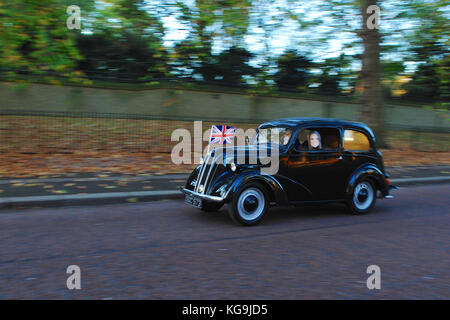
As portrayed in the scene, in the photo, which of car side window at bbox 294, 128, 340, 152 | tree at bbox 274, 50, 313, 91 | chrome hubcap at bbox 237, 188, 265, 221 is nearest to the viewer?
chrome hubcap at bbox 237, 188, 265, 221

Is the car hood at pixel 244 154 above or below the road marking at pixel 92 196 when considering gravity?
above

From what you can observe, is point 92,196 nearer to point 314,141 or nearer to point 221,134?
point 221,134

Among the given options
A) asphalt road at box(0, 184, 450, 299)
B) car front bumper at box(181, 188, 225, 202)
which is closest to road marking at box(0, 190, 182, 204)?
asphalt road at box(0, 184, 450, 299)

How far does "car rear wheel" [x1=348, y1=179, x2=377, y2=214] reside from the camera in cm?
674

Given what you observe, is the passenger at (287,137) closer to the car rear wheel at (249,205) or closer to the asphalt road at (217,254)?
the car rear wheel at (249,205)

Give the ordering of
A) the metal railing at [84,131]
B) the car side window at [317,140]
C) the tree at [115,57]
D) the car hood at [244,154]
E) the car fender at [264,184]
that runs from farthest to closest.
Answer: the tree at [115,57], the metal railing at [84,131], the car side window at [317,140], the car hood at [244,154], the car fender at [264,184]

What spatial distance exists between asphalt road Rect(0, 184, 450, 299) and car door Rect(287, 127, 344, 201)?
50 cm

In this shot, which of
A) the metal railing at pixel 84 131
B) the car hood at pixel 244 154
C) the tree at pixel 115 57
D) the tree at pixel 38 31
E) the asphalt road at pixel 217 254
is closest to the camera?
the asphalt road at pixel 217 254

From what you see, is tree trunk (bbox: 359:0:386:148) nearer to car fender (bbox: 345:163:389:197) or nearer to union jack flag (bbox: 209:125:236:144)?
car fender (bbox: 345:163:389:197)

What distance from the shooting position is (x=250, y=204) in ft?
19.1

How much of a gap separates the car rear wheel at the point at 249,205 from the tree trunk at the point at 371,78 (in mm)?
10132

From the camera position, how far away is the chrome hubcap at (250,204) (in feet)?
18.9

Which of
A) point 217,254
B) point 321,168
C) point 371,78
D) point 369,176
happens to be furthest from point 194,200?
point 371,78

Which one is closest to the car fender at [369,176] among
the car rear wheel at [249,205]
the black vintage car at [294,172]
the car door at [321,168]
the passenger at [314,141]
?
the black vintage car at [294,172]
